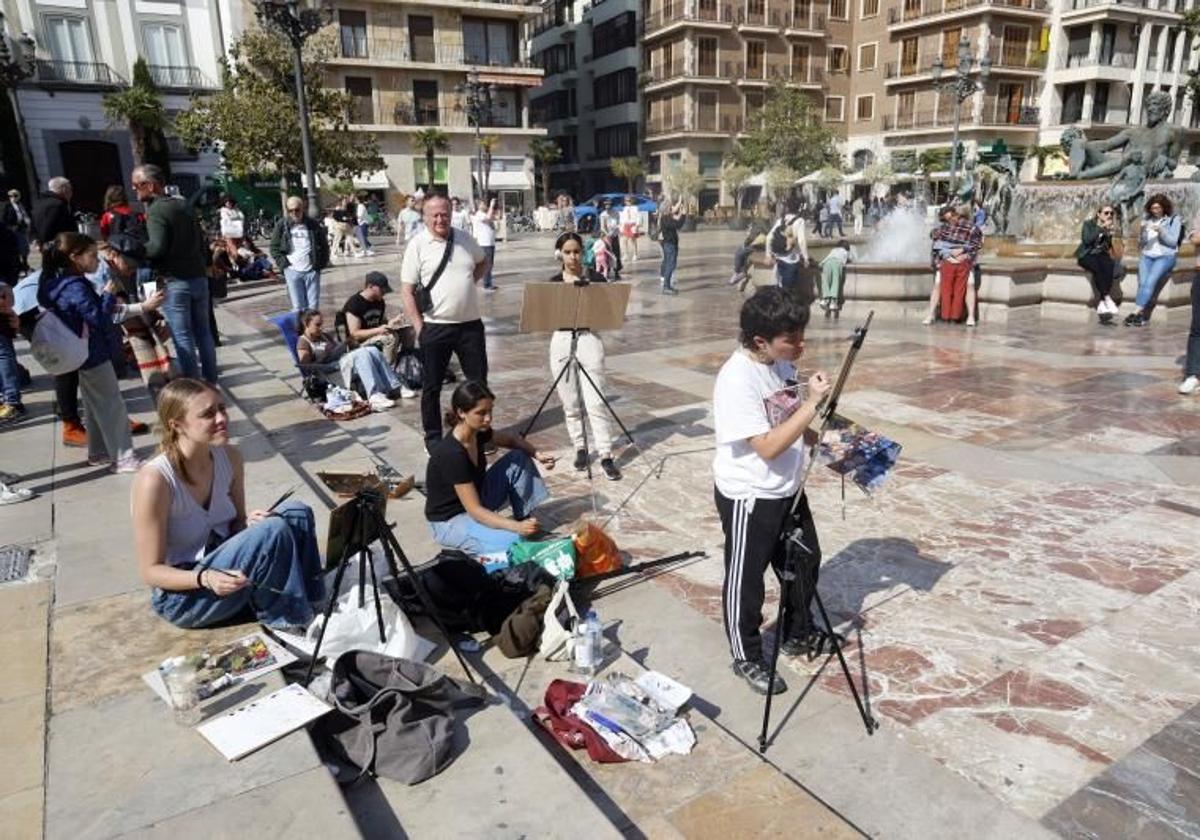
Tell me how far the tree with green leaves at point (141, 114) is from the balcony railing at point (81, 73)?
32.5 inches

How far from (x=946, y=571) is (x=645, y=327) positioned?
816 centimetres

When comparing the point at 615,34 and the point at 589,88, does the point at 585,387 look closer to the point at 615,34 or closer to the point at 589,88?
the point at 615,34

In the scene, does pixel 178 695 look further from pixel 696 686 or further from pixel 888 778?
pixel 888 778

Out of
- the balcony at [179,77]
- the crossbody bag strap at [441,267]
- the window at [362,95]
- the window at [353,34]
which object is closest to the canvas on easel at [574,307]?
the crossbody bag strap at [441,267]

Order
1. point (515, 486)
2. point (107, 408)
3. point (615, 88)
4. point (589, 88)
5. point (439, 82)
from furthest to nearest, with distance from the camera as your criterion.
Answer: point (589, 88), point (615, 88), point (439, 82), point (107, 408), point (515, 486)

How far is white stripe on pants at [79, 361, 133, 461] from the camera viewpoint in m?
5.80

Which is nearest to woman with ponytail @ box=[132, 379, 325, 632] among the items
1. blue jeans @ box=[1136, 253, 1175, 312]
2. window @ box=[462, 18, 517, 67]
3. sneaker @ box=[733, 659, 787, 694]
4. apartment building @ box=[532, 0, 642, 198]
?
sneaker @ box=[733, 659, 787, 694]

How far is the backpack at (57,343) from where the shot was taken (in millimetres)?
5586

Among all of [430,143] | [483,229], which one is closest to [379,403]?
[483,229]

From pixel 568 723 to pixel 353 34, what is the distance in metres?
45.1

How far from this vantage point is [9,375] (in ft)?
24.6

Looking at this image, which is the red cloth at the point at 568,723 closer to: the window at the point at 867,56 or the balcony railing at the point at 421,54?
the balcony railing at the point at 421,54

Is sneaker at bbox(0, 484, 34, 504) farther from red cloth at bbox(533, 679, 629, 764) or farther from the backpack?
red cloth at bbox(533, 679, 629, 764)

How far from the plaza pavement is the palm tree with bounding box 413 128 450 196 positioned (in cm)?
3613
